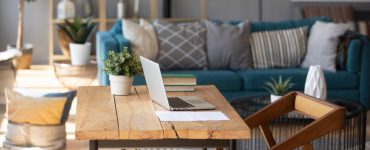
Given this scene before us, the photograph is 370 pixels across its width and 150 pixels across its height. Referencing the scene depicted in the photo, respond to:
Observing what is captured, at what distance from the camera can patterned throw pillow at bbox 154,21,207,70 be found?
611cm

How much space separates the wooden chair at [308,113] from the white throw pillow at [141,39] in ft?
9.04

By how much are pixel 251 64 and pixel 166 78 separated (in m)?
3.03

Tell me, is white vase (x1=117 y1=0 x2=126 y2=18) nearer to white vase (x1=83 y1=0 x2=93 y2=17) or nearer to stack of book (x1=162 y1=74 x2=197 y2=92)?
white vase (x1=83 y1=0 x2=93 y2=17)

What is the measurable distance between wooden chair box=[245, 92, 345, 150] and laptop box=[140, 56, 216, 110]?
0.36m

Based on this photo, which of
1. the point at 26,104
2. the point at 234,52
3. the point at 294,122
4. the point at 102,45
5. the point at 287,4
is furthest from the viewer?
the point at 287,4

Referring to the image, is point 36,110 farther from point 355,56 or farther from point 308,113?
point 355,56

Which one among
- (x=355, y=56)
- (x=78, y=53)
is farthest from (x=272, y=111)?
(x=78, y=53)

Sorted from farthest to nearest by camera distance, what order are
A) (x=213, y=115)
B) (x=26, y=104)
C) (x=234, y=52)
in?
(x=234, y=52)
(x=26, y=104)
(x=213, y=115)

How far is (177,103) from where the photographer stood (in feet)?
10.0

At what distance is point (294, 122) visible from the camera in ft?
14.9

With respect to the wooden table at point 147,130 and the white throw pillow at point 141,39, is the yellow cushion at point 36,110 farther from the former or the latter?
the wooden table at point 147,130

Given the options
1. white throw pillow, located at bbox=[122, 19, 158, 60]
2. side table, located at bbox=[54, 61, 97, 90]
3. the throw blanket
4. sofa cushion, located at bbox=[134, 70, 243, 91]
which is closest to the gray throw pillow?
sofa cushion, located at bbox=[134, 70, 243, 91]

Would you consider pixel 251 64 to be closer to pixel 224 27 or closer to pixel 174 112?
pixel 224 27

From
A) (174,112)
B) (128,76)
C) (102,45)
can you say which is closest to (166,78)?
(128,76)
